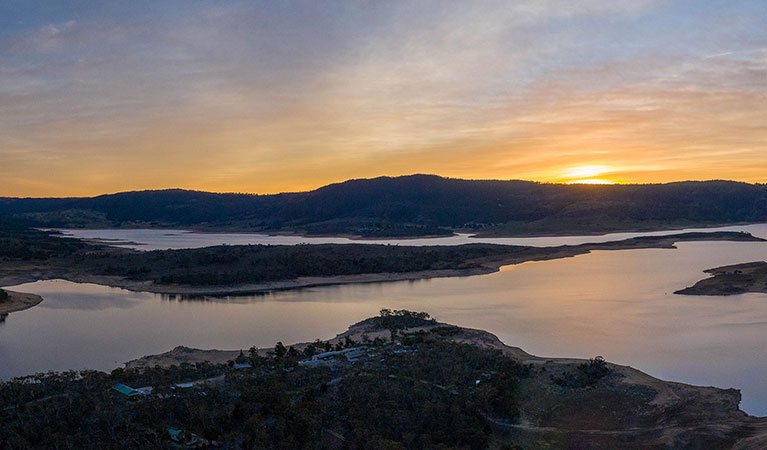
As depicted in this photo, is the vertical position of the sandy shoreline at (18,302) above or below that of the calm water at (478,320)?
above

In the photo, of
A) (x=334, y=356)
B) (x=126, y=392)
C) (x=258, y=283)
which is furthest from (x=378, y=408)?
(x=258, y=283)

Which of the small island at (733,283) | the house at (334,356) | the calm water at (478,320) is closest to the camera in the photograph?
the house at (334,356)

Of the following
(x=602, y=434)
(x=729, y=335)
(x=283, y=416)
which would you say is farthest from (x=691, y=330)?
(x=283, y=416)

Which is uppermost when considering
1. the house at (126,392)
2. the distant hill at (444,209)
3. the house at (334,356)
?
the distant hill at (444,209)

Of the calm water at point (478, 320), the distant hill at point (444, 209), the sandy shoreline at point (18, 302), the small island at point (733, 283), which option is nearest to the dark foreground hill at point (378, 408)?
the calm water at point (478, 320)

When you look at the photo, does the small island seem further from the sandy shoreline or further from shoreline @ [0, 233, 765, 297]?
the sandy shoreline

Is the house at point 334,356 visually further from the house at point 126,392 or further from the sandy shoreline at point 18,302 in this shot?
the sandy shoreline at point 18,302
